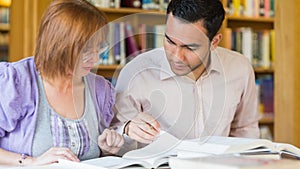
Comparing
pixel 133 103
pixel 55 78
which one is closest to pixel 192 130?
pixel 133 103

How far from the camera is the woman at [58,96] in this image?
1517 mm

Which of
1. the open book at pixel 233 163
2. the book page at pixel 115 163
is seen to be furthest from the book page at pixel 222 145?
the open book at pixel 233 163

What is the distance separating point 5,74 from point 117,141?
1.19ft

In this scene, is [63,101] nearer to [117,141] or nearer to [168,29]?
[117,141]

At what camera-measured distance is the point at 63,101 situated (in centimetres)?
162

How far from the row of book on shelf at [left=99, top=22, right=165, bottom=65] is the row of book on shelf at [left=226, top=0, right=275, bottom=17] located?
2.09 m

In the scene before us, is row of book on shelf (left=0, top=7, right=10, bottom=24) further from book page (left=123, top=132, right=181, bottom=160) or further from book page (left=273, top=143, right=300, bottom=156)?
book page (left=273, top=143, right=300, bottom=156)

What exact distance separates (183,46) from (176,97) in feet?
0.66

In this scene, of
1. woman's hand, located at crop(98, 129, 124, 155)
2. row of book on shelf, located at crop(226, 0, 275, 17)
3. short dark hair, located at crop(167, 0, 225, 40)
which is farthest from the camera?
row of book on shelf, located at crop(226, 0, 275, 17)

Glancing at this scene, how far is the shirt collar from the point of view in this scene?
1.59m

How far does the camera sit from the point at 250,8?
3641 millimetres

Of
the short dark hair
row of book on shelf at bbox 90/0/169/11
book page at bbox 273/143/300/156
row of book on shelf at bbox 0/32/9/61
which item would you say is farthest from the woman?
row of book on shelf at bbox 90/0/169/11

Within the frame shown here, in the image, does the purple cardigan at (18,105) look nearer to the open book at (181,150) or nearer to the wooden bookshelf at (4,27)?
the open book at (181,150)

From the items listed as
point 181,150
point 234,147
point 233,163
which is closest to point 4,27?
point 181,150
